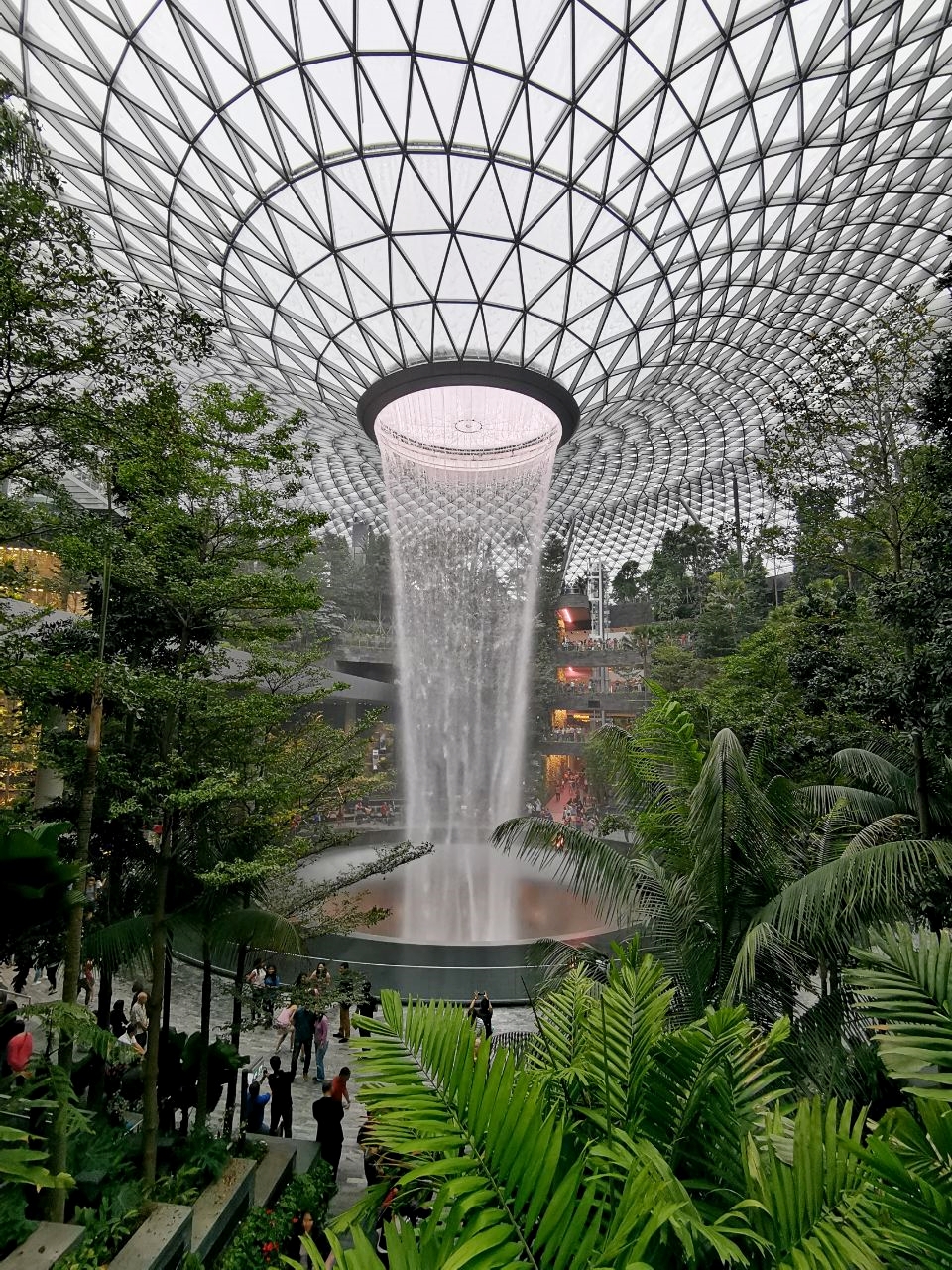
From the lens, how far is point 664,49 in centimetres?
1602

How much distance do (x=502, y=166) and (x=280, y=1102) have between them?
22.6 m

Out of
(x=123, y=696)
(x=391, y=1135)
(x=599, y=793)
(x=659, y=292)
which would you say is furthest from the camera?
(x=599, y=793)

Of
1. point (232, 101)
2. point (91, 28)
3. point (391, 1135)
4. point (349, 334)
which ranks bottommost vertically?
point (391, 1135)

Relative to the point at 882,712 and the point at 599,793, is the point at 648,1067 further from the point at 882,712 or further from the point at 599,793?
the point at 599,793

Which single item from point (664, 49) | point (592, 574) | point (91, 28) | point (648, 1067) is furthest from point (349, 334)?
point (592, 574)

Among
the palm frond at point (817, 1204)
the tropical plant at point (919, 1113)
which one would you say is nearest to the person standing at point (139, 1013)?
the palm frond at point (817, 1204)

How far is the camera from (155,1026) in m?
7.53

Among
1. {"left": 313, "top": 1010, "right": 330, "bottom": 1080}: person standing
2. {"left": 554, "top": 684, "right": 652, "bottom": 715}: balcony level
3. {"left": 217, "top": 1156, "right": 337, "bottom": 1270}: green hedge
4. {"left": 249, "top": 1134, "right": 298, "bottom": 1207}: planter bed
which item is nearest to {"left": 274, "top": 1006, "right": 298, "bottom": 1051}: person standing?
{"left": 313, "top": 1010, "right": 330, "bottom": 1080}: person standing

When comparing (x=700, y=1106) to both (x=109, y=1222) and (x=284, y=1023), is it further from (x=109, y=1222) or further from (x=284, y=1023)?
(x=284, y=1023)

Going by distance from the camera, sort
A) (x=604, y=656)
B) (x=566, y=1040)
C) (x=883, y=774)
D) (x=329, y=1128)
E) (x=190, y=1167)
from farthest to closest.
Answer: (x=604, y=656) → (x=883, y=774) → (x=329, y=1128) → (x=190, y=1167) → (x=566, y=1040)

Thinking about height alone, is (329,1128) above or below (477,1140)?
below

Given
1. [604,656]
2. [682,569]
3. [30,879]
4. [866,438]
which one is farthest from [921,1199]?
[682,569]

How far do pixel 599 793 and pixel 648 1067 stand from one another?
37996 millimetres

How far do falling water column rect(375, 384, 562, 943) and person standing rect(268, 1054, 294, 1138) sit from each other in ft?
29.6
